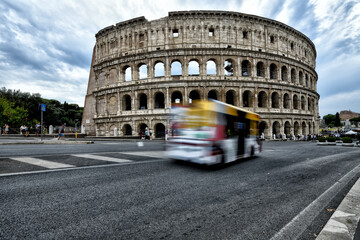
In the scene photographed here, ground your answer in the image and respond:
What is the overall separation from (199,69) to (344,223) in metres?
25.3

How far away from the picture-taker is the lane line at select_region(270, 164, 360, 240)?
6.89 ft

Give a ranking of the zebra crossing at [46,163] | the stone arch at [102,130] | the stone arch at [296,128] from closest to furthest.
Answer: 1. the zebra crossing at [46,163]
2. the stone arch at [102,130]
3. the stone arch at [296,128]

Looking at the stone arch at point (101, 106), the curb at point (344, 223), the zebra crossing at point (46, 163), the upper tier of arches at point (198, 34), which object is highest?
the upper tier of arches at point (198, 34)

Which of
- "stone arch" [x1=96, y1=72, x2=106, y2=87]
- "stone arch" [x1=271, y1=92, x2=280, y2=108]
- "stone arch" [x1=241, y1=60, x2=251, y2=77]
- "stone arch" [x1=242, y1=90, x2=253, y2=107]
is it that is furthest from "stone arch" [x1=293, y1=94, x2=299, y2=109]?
"stone arch" [x1=96, y1=72, x2=106, y2=87]

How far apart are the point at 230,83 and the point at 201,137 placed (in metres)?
21.7

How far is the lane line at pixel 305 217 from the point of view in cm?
210

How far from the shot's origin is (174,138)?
6648 millimetres

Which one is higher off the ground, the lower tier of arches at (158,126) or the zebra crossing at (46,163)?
the lower tier of arches at (158,126)

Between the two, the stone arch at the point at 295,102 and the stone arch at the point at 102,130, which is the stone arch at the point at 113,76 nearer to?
the stone arch at the point at 102,130

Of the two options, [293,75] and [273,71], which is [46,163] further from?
[293,75]

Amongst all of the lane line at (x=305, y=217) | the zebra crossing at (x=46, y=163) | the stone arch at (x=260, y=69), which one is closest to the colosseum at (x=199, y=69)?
the stone arch at (x=260, y=69)

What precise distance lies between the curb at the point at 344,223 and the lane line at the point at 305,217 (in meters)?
0.22

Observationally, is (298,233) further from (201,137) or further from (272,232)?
(201,137)

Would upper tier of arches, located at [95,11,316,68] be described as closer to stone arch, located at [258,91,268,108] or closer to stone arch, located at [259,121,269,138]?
stone arch, located at [258,91,268,108]
